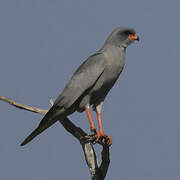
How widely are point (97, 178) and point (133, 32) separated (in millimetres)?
3317

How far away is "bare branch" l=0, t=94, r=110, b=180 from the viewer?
912cm

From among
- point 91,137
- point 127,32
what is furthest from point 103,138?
point 127,32

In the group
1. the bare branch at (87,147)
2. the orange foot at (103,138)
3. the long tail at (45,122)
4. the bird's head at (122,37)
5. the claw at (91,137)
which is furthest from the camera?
the bird's head at (122,37)

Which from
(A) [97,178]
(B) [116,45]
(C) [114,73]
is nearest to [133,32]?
(B) [116,45]

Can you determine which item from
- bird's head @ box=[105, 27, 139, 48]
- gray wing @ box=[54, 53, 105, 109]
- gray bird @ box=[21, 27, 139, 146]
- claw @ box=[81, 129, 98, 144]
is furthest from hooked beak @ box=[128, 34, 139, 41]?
claw @ box=[81, 129, 98, 144]

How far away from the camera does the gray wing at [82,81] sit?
10.1m

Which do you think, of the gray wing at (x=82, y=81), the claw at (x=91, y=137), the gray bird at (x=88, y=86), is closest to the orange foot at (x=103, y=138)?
the claw at (x=91, y=137)

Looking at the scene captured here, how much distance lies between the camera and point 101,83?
10094 millimetres

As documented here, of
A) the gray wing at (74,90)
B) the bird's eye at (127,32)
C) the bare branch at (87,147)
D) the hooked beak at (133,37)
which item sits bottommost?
the bare branch at (87,147)

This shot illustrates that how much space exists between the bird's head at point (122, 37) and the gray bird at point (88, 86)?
0.68 feet

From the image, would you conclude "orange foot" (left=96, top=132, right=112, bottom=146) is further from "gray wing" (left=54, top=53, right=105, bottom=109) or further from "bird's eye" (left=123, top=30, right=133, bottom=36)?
"bird's eye" (left=123, top=30, right=133, bottom=36)

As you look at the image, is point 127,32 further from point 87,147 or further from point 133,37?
point 87,147

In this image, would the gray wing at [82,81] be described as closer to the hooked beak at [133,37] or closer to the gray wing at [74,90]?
the gray wing at [74,90]

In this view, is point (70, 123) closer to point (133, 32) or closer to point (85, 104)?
point (85, 104)
